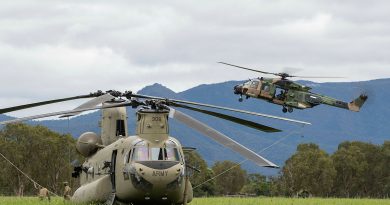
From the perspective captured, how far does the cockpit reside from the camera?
2275cm

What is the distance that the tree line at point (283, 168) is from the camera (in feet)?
347

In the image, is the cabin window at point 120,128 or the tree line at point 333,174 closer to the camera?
the cabin window at point 120,128

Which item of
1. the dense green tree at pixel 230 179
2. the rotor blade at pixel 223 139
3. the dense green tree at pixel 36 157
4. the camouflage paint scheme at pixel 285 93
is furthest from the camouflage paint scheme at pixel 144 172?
the dense green tree at pixel 230 179

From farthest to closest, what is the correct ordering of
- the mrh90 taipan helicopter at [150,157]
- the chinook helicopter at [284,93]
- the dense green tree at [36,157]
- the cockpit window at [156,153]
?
the dense green tree at [36,157], the chinook helicopter at [284,93], the cockpit window at [156,153], the mrh90 taipan helicopter at [150,157]

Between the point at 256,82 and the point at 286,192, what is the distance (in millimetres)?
46791

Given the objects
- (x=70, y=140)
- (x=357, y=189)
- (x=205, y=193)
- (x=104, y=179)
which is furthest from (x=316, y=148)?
(x=104, y=179)

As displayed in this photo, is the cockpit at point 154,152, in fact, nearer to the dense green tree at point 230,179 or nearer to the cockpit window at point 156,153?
the cockpit window at point 156,153

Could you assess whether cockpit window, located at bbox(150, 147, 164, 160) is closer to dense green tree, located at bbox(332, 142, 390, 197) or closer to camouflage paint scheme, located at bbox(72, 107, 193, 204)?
camouflage paint scheme, located at bbox(72, 107, 193, 204)

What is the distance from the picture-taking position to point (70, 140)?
10600 cm

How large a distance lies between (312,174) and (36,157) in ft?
142

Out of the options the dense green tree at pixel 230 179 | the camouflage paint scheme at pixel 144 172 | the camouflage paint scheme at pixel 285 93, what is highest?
the camouflage paint scheme at pixel 285 93

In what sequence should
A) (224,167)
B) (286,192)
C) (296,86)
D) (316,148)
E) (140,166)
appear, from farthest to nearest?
1. (224,167)
2. (316,148)
3. (286,192)
4. (296,86)
5. (140,166)

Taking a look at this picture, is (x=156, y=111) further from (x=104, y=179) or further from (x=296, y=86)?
(x=296, y=86)

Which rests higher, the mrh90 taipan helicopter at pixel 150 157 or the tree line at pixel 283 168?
the mrh90 taipan helicopter at pixel 150 157
